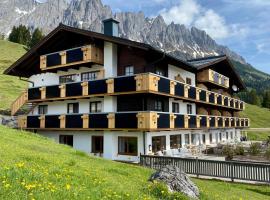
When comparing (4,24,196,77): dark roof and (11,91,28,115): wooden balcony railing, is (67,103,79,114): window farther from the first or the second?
(4,24,196,77): dark roof

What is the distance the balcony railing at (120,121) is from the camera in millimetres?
25219

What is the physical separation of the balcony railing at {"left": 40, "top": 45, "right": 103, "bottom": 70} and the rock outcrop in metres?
19.1

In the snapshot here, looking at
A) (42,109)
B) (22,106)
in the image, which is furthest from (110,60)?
(22,106)

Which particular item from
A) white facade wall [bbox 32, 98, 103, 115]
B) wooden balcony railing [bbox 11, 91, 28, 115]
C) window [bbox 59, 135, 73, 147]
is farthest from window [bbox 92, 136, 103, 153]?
wooden balcony railing [bbox 11, 91, 28, 115]

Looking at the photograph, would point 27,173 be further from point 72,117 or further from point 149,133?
point 72,117

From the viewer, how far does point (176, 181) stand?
11266 millimetres

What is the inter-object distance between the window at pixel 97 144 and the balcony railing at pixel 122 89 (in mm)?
4022

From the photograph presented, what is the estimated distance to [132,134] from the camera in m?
27.5

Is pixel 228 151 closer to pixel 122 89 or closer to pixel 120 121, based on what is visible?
pixel 120 121

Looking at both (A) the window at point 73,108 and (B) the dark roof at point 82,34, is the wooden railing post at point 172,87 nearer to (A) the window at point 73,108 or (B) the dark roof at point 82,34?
(B) the dark roof at point 82,34

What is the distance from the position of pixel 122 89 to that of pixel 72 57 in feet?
24.9

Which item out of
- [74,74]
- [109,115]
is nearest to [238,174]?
[109,115]

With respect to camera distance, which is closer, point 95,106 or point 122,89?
point 122,89

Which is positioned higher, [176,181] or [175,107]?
[175,107]
